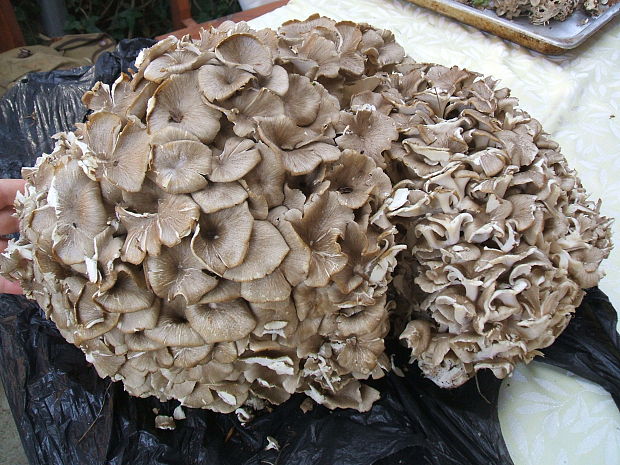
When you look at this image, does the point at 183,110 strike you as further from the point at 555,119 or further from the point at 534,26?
the point at 534,26

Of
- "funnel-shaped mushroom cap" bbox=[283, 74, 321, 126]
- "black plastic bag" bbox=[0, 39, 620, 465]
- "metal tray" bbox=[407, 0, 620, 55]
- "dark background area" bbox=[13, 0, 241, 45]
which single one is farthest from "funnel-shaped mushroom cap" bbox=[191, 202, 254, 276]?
"dark background area" bbox=[13, 0, 241, 45]

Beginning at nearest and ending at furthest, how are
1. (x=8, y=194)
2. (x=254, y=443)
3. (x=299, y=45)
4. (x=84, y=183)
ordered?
(x=84, y=183) < (x=299, y=45) < (x=254, y=443) < (x=8, y=194)

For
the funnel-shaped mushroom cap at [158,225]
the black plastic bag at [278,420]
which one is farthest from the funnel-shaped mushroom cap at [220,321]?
the black plastic bag at [278,420]

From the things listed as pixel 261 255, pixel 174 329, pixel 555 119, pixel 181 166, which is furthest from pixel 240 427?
pixel 555 119

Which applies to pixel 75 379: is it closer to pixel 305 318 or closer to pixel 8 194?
pixel 8 194

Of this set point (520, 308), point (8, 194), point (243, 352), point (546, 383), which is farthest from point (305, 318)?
point (8, 194)
